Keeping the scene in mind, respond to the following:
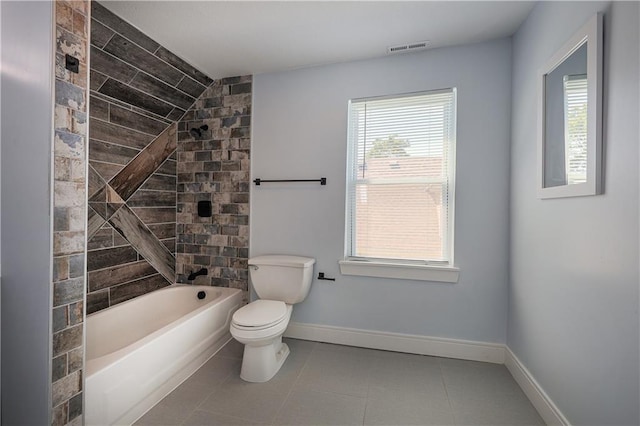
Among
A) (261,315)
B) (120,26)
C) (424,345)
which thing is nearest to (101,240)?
(261,315)

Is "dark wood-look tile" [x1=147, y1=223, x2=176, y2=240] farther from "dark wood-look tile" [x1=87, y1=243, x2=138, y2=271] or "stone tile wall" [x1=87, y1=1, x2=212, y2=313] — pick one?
"dark wood-look tile" [x1=87, y1=243, x2=138, y2=271]

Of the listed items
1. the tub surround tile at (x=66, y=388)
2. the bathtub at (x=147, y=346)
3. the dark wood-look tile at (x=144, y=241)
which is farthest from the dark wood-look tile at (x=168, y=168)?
the tub surround tile at (x=66, y=388)

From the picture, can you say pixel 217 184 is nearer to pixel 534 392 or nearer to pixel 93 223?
pixel 93 223

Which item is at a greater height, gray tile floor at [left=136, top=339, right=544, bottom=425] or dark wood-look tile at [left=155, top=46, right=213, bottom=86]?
dark wood-look tile at [left=155, top=46, right=213, bottom=86]

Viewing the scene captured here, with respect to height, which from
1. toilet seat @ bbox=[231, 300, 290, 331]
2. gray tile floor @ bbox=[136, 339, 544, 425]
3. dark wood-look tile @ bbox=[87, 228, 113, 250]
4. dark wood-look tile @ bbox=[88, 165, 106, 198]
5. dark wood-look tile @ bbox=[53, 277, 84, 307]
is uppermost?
dark wood-look tile @ bbox=[88, 165, 106, 198]

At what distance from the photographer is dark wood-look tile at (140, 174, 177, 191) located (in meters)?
2.43

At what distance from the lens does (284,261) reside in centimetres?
225

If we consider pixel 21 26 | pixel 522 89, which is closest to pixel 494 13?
pixel 522 89

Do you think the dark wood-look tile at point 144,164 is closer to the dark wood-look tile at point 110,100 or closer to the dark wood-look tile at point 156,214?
the dark wood-look tile at point 156,214

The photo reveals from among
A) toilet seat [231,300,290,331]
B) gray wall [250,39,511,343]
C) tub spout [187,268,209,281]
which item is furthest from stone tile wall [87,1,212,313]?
toilet seat [231,300,290,331]

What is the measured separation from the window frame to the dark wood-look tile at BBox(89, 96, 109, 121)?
73.1 inches

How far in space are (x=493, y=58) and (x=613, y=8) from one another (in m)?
0.99

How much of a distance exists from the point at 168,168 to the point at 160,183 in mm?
172

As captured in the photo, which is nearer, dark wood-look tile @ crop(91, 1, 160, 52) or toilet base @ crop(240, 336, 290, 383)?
dark wood-look tile @ crop(91, 1, 160, 52)
